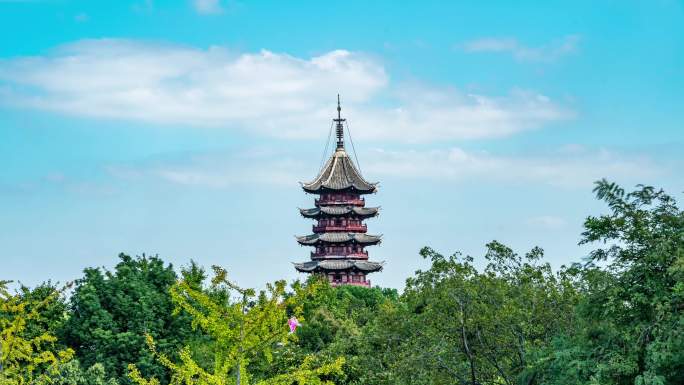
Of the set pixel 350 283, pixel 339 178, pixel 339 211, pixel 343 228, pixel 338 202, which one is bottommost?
pixel 350 283

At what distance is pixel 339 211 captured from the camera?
A: 56.8 meters

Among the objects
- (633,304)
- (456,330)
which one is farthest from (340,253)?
(633,304)

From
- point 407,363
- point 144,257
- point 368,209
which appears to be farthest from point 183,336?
point 368,209

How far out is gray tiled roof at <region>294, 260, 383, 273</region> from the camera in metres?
56.5

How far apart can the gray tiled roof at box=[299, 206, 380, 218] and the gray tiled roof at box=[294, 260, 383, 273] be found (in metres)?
2.78

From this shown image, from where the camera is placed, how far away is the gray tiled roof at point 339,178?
185 ft

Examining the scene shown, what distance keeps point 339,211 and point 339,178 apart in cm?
194

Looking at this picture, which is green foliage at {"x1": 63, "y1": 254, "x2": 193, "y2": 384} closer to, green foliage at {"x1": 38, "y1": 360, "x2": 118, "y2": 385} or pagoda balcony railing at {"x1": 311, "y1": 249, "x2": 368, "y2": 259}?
green foliage at {"x1": 38, "y1": 360, "x2": 118, "y2": 385}

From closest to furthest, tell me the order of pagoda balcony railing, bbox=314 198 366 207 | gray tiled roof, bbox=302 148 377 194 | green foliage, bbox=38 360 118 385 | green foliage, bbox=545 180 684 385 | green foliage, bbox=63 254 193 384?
green foliage, bbox=545 180 684 385
green foliage, bbox=38 360 118 385
green foliage, bbox=63 254 193 384
gray tiled roof, bbox=302 148 377 194
pagoda balcony railing, bbox=314 198 366 207

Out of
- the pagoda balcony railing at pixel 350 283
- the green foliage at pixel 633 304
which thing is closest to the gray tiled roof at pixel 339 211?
the pagoda balcony railing at pixel 350 283

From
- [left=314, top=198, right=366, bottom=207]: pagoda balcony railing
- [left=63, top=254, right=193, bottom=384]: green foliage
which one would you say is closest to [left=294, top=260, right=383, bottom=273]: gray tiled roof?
[left=314, top=198, right=366, bottom=207]: pagoda balcony railing

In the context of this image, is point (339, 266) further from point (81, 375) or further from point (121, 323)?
point (81, 375)

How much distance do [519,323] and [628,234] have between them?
407cm

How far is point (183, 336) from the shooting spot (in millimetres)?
30703
